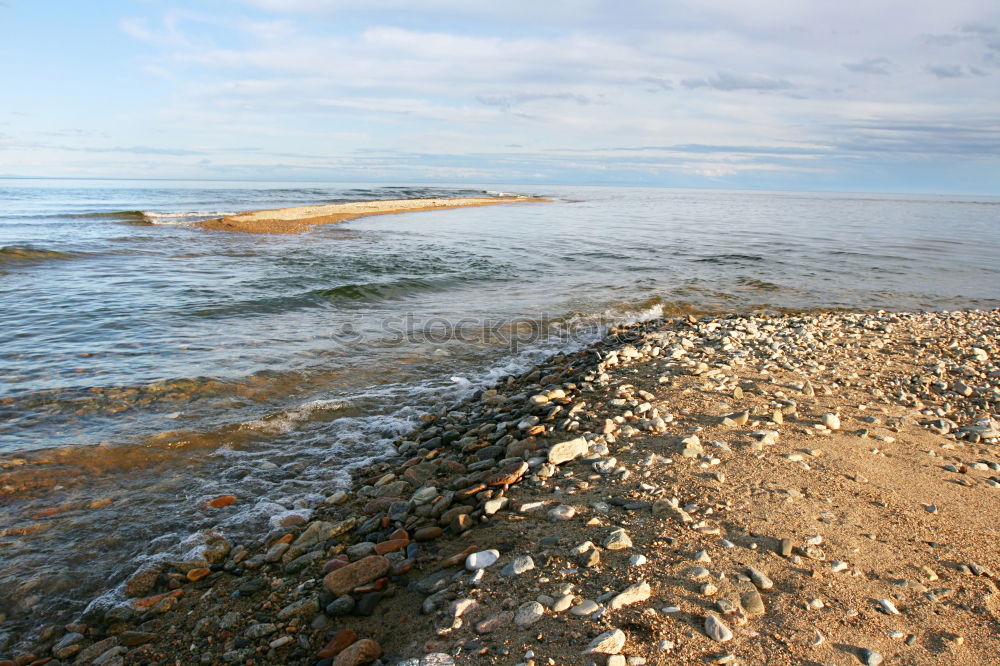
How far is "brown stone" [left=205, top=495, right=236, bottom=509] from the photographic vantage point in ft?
17.5

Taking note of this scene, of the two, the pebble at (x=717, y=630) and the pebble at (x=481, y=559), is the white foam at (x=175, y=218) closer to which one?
the pebble at (x=481, y=559)

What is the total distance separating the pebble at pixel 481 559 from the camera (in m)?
3.55

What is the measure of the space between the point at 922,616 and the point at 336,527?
4045 mm

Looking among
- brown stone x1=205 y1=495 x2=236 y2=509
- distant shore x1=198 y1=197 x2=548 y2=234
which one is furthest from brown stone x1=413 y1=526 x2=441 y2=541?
distant shore x1=198 y1=197 x2=548 y2=234

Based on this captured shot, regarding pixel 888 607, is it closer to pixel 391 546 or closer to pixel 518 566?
pixel 518 566

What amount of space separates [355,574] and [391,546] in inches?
16.4

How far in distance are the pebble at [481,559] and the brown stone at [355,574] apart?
66 centimetres

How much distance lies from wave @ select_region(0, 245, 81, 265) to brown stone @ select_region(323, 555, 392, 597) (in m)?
21.3

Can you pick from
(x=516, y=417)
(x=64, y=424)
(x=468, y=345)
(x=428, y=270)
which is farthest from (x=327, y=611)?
(x=428, y=270)

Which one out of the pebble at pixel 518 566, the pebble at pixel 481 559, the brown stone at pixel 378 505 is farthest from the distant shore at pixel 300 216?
the pebble at pixel 518 566

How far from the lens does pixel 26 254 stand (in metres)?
19.4

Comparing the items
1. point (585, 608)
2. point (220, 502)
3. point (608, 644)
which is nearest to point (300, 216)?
point (220, 502)

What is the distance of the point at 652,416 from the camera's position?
5629 mm

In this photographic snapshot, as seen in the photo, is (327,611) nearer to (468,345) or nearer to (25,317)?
(468,345)
